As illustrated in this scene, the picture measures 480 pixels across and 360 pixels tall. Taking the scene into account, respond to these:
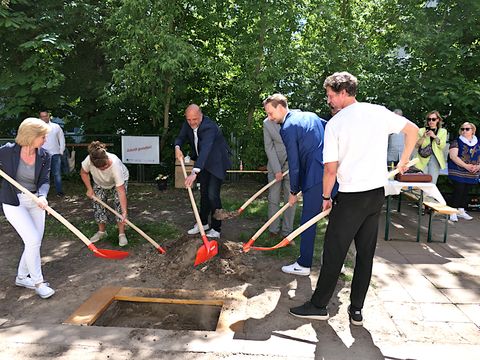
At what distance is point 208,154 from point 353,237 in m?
2.53

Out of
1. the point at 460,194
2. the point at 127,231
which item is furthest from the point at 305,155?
the point at 460,194

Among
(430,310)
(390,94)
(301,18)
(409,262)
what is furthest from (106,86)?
Result: (430,310)

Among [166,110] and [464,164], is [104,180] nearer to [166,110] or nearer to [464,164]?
[166,110]

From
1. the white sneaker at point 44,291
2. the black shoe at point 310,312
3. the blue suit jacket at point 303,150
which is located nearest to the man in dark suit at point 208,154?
the blue suit jacket at point 303,150

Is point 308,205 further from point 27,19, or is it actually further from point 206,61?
point 27,19

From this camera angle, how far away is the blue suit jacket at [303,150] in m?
4.10

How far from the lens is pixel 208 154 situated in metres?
5.30

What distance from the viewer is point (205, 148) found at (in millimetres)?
5234

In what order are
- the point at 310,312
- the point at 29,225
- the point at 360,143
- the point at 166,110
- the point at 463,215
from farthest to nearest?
the point at 166,110
the point at 463,215
the point at 29,225
the point at 310,312
the point at 360,143

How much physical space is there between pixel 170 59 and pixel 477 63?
6.14 meters

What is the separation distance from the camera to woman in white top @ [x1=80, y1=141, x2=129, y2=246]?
189 inches

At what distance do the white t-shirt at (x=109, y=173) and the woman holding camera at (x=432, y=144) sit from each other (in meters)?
4.86

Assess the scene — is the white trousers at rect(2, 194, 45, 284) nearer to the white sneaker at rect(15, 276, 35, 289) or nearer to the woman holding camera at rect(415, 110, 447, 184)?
the white sneaker at rect(15, 276, 35, 289)

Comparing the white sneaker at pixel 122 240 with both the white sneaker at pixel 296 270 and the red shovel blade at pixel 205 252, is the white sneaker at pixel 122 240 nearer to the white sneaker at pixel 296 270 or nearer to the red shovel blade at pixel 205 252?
the red shovel blade at pixel 205 252
